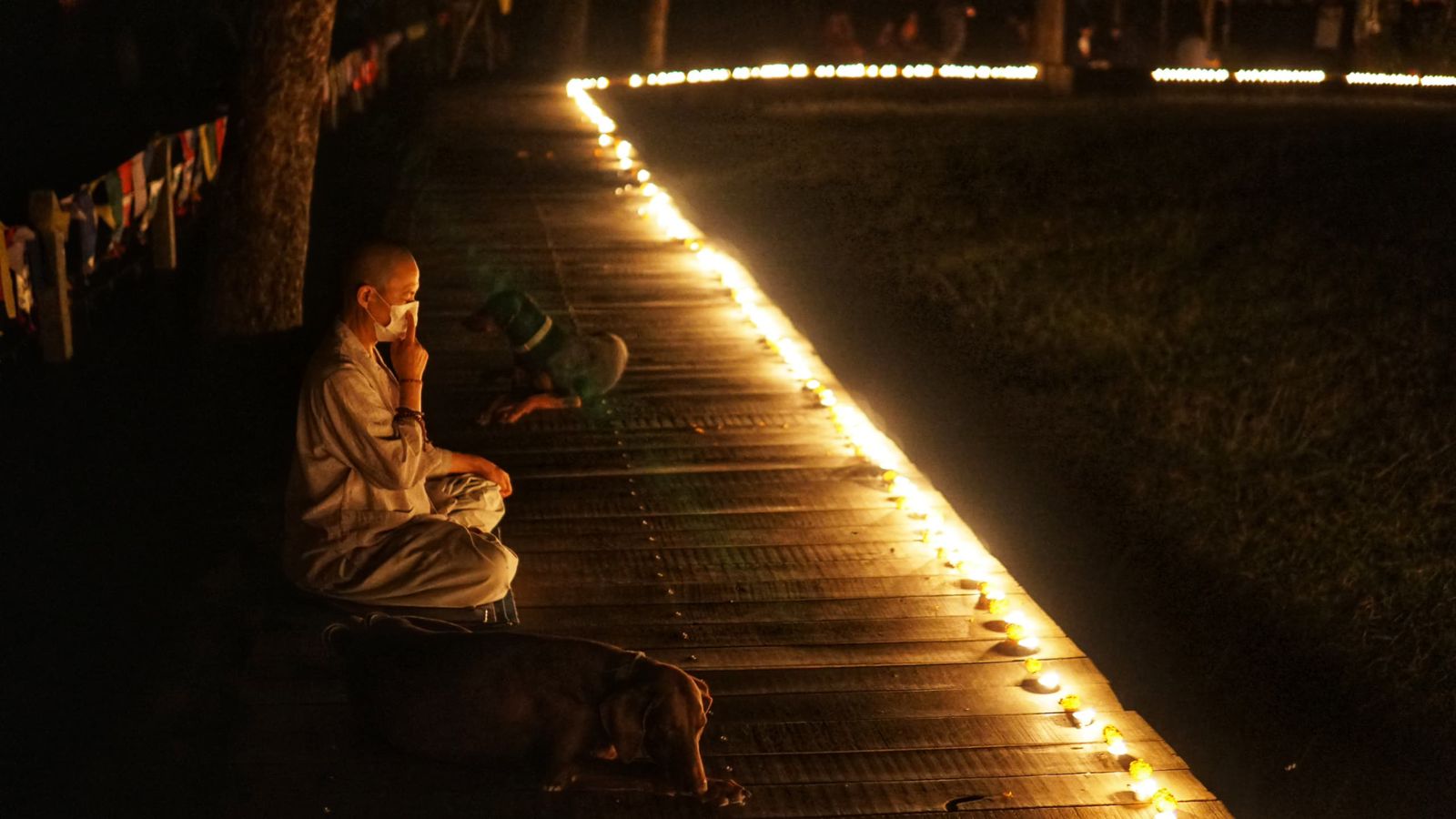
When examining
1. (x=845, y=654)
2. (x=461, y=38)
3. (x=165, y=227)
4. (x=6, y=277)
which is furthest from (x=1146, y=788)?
(x=461, y=38)

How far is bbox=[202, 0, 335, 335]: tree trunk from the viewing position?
28.1 feet

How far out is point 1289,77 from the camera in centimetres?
2478

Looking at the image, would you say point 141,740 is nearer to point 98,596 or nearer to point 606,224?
A: point 98,596

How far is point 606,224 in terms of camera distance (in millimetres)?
11930

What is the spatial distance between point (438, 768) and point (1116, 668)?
2.57 metres

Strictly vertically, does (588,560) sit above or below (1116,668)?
above

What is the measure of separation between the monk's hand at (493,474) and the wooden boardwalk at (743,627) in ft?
1.09

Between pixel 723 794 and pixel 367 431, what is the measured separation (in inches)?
56.2

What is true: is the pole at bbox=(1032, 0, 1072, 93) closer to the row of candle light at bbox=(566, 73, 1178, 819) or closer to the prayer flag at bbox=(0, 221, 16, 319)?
the row of candle light at bbox=(566, 73, 1178, 819)

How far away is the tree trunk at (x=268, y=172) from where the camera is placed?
8578mm

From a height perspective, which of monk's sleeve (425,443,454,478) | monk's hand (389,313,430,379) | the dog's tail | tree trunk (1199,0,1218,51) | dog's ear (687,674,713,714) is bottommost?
dog's ear (687,674,713,714)

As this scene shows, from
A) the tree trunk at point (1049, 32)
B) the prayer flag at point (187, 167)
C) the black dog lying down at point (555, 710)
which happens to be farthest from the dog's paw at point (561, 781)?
the tree trunk at point (1049, 32)

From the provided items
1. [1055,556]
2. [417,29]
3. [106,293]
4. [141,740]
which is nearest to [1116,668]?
[1055,556]

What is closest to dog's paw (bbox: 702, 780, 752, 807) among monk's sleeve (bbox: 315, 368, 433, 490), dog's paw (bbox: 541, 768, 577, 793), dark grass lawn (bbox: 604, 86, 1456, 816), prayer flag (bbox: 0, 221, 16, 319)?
dog's paw (bbox: 541, 768, 577, 793)
